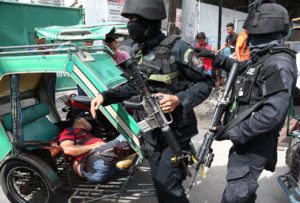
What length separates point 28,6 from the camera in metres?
7.48

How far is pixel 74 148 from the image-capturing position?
2.91 meters

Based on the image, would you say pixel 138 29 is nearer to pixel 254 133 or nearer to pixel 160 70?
pixel 160 70

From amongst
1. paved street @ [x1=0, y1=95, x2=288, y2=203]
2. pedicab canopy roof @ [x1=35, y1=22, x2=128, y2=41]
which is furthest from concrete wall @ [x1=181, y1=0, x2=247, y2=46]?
paved street @ [x1=0, y1=95, x2=288, y2=203]

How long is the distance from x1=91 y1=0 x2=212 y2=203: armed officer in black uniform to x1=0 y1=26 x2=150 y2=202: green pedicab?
394mm

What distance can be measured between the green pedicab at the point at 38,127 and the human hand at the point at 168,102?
649 mm

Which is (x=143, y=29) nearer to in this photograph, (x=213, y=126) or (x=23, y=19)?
(x=213, y=126)

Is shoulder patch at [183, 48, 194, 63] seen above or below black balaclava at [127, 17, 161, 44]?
below

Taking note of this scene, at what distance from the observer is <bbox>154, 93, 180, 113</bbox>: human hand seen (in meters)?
2.04

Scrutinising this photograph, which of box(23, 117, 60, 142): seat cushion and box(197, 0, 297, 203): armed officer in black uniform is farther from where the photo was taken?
box(23, 117, 60, 142): seat cushion

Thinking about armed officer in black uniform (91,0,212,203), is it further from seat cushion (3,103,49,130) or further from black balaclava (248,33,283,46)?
seat cushion (3,103,49,130)

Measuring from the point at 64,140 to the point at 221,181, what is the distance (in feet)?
6.03

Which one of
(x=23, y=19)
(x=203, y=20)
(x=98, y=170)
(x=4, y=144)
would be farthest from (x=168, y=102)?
(x=203, y=20)

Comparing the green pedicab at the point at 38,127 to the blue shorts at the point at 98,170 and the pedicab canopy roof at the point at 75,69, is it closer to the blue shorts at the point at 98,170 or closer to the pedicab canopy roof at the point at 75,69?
the pedicab canopy roof at the point at 75,69

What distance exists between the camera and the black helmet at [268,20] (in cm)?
205
